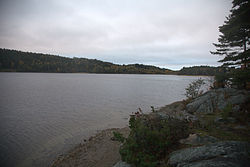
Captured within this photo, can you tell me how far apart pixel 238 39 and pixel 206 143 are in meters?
13.8

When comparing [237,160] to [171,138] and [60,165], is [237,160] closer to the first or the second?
[171,138]

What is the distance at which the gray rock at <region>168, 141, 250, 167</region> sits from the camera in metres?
2.82

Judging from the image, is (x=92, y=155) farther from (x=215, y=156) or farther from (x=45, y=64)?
(x=45, y=64)

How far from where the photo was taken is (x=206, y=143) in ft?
13.6

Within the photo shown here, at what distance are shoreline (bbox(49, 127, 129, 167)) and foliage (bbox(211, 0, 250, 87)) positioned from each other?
9.47 m

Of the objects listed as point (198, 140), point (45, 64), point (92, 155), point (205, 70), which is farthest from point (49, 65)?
point (198, 140)

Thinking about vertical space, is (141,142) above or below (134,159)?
above

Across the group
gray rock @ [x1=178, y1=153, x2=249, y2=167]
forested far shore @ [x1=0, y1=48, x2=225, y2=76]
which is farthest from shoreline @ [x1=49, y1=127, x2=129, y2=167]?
forested far shore @ [x1=0, y1=48, x2=225, y2=76]

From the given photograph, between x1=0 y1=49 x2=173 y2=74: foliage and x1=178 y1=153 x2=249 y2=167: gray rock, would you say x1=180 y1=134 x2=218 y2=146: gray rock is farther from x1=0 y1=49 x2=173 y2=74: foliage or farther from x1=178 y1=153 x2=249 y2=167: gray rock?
x1=0 y1=49 x2=173 y2=74: foliage

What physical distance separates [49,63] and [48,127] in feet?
491

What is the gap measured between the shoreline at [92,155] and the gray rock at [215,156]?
10.2 ft

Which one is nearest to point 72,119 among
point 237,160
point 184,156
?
point 184,156

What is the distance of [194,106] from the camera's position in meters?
11.1

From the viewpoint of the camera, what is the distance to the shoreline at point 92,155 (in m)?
5.82
